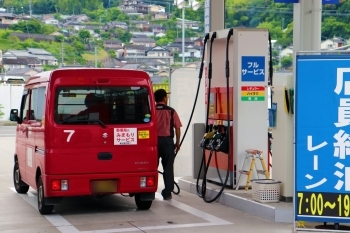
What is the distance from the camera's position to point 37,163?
10000mm

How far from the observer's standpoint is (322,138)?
782 centimetres

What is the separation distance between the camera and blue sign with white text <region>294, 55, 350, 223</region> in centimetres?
775

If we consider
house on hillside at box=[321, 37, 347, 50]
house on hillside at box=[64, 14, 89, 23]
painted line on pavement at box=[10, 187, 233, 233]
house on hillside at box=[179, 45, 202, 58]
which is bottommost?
painted line on pavement at box=[10, 187, 233, 233]

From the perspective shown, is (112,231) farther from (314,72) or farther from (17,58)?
(17,58)

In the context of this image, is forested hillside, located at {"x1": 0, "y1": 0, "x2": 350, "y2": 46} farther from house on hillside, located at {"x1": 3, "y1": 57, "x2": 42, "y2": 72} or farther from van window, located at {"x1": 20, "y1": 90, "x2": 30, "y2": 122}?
van window, located at {"x1": 20, "y1": 90, "x2": 30, "y2": 122}

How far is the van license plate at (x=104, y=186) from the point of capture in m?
9.58

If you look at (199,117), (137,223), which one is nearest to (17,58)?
(199,117)

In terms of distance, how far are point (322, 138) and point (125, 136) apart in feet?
9.77

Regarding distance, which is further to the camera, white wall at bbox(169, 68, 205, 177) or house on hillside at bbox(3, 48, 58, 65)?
house on hillside at bbox(3, 48, 58, 65)

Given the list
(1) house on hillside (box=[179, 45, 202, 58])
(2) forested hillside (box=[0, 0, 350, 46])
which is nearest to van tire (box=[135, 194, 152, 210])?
(2) forested hillside (box=[0, 0, 350, 46])

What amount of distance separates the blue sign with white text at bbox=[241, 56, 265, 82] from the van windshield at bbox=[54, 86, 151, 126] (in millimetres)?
1792

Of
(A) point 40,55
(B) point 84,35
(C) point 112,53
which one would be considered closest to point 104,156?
(C) point 112,53

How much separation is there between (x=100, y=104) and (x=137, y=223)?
1.72 metres

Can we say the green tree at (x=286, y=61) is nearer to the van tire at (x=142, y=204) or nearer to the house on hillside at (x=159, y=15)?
the van tire at (x=142, y=204)
